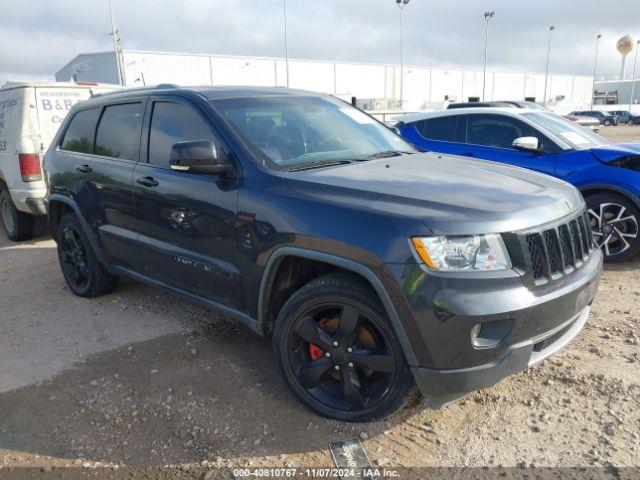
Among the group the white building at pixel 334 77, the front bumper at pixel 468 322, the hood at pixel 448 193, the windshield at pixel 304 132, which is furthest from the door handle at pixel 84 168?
the white building at pixel 334 77

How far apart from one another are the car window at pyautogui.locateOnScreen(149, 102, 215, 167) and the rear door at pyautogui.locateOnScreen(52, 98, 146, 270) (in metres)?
0.20

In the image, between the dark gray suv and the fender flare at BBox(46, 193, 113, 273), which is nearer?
the dark gray suv

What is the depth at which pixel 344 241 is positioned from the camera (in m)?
2.57

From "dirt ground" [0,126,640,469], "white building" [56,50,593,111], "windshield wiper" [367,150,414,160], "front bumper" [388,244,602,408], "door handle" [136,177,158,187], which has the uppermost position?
"white building" [56,50,593,111]

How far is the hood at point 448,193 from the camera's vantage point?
244cm

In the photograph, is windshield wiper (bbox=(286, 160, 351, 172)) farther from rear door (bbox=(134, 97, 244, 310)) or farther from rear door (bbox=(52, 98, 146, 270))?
rear door (bbox=(52, 98, 146, 270))

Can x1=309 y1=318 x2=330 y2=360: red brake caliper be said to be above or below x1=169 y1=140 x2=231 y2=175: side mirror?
below

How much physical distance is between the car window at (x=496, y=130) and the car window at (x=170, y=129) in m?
4.19

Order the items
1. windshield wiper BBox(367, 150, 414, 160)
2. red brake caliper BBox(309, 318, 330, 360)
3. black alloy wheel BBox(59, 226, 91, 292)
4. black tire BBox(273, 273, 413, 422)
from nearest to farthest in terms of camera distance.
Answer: black tire BBox(273, 273, 413, 422) < red brake caliper BBox(309, 318, 330, 360) < windshield wiper BBox(367, 150, 414, 160) < black alloy wheel BBox(59, 226, 91, 292)

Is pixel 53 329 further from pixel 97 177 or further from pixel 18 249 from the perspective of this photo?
pixel 18 249

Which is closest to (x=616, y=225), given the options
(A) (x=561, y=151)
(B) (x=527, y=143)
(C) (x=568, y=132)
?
(A) (x=561, y=151)

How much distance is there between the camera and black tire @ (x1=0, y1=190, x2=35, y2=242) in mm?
7070

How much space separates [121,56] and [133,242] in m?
41.9

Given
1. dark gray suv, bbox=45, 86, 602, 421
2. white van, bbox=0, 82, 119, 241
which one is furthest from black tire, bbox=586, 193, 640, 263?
white van, bbox=0, 82, 119, 241
